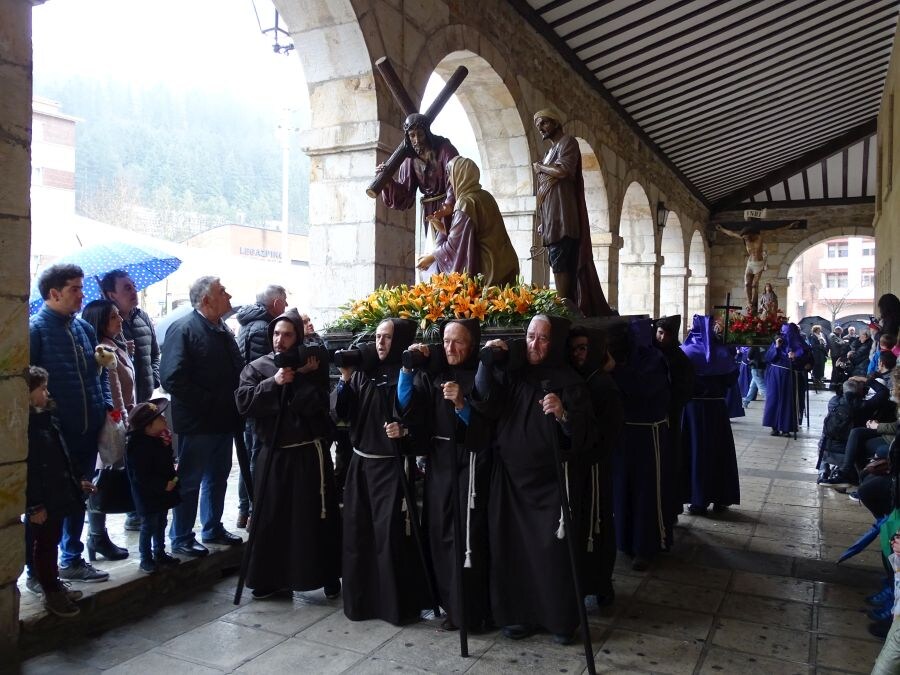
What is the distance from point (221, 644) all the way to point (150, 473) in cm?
90

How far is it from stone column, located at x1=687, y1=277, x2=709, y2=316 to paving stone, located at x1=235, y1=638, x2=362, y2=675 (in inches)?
766

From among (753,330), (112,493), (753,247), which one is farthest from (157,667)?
(753,247)

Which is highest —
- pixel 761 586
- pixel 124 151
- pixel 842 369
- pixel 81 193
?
pixel 124 151

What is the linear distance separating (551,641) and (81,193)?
22408 millimetres

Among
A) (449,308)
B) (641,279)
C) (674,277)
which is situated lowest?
(449,308)

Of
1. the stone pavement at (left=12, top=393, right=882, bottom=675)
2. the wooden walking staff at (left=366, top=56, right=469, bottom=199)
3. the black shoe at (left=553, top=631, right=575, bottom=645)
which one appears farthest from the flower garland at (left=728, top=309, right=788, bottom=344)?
the black shoe at (left=553, top=631, right=575, bottom=645)

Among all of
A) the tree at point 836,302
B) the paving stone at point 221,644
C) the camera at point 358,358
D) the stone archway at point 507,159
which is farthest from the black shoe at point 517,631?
the tree at point 836,302

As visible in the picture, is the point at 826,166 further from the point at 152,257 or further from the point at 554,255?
the point at 152,257

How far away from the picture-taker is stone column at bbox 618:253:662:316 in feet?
46.9

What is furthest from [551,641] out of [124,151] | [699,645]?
[124,151]

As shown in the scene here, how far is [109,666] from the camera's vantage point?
9.59 ft

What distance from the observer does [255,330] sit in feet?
15.4

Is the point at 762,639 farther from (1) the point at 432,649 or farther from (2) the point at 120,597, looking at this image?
(2) the point at 120,597

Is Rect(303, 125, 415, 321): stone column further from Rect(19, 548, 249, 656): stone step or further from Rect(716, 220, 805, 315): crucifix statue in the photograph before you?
Rect(716, 220, 805, 315): crucifix statue
